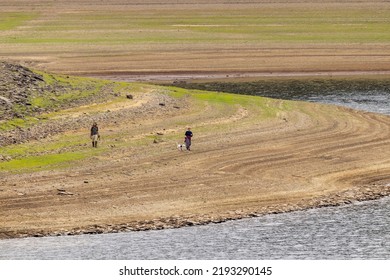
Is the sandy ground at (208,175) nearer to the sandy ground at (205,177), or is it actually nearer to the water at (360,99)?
the sandy ground at (205,177)

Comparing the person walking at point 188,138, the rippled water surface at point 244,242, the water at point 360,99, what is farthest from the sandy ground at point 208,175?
the water at point 360,99

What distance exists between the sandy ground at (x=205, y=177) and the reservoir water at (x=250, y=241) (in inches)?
55.4

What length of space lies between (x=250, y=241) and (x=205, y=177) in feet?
39.8

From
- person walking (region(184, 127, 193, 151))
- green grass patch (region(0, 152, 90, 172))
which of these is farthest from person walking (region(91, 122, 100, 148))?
person walking (region(184, 127, 193, 151))

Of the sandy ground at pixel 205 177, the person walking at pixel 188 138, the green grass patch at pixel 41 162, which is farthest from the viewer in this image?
the person walking at pixel 188 138

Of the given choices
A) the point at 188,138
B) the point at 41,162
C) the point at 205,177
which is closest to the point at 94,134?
the point at 41,162

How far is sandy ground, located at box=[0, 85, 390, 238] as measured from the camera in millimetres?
57688

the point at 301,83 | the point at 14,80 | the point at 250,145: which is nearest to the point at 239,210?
the point at 250,145

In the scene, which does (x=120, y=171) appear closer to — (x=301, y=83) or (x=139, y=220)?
(x=139, y=220)

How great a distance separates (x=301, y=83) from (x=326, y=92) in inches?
307

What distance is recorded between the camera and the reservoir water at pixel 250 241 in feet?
167

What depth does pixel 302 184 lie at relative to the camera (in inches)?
2559

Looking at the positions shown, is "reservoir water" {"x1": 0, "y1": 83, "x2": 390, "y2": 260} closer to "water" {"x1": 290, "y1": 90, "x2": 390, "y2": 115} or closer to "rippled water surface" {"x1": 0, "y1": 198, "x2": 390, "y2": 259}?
"rippled water surface" {"x1": 0, "y1": 198, "x2": 390, "y2": 259}

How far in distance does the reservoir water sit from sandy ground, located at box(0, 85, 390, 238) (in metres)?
1.41
